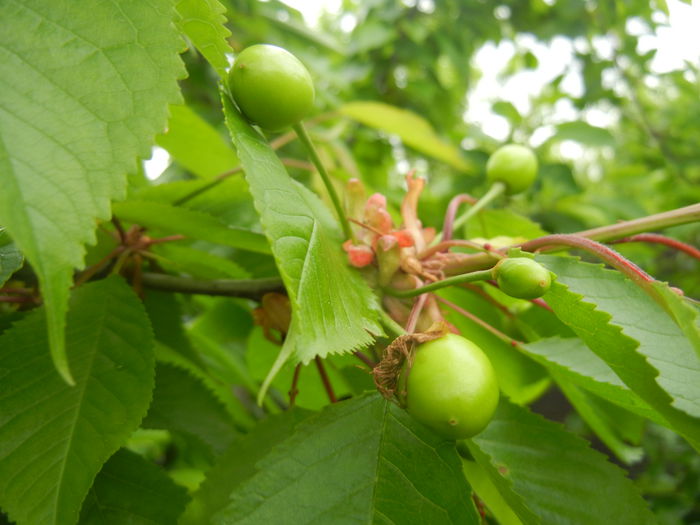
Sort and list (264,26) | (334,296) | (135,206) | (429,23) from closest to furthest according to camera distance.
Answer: (334,296) → (135,206) → (264,26) → (429,23)

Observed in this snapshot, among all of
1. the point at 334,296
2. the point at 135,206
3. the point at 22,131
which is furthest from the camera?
the point at 135,206

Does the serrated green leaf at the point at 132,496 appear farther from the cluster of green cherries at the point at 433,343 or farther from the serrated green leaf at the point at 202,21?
the serrated green leaf at the point at 202,21

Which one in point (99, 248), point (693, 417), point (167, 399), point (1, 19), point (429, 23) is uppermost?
point (429, 23)

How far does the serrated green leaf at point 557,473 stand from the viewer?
0.65m

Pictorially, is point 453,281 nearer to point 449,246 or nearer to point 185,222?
point 449,246

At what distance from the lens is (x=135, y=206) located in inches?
27.2

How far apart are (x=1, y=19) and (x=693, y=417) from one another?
612 mm

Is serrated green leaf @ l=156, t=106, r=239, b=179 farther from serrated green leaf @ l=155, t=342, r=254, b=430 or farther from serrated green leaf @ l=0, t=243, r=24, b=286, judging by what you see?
serrated green leaf @ l=0, t=243, r=24, b=286

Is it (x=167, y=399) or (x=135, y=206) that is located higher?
(x=135, y=206)

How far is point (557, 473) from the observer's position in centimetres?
68

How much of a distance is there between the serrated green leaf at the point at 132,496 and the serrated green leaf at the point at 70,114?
0.31 m

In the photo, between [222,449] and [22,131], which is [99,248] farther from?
[22,131]

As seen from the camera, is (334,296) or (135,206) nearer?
(334,296)

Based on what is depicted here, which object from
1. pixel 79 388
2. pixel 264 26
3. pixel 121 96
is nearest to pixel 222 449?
pixel 79 388
